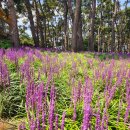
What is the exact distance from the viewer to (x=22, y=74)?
5551 millimetres

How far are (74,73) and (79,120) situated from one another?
8.35 ft

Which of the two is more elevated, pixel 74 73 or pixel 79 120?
pixel 74 73

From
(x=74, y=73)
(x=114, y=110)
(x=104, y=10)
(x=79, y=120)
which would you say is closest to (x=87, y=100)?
(x=79, y=120)

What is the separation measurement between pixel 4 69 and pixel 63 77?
155 centimetres

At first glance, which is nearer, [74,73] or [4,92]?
[4,92]

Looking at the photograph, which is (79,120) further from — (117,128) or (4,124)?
(4,124)

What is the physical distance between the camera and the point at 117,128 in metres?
4.23

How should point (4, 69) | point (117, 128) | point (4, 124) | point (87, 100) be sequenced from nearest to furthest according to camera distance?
point (87, 100) → point (117, 128) → point (4, 124) → point (4, 69)

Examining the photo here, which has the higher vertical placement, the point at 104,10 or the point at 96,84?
the point at 104,10

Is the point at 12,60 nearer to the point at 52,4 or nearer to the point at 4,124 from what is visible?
the point at 4,124

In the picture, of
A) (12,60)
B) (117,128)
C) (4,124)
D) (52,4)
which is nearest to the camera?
(117,128)

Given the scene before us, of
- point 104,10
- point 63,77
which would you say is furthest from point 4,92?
point 104,10

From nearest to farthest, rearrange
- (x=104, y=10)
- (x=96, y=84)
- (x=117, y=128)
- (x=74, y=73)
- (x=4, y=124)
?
1. (x=117, y=128)
2. (x=4, y=124)
3. (x=96, y=84)
4. (x=74, y=73)
5. (x=104, y=10)

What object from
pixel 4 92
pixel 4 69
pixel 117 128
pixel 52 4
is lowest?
pixel 117 128
